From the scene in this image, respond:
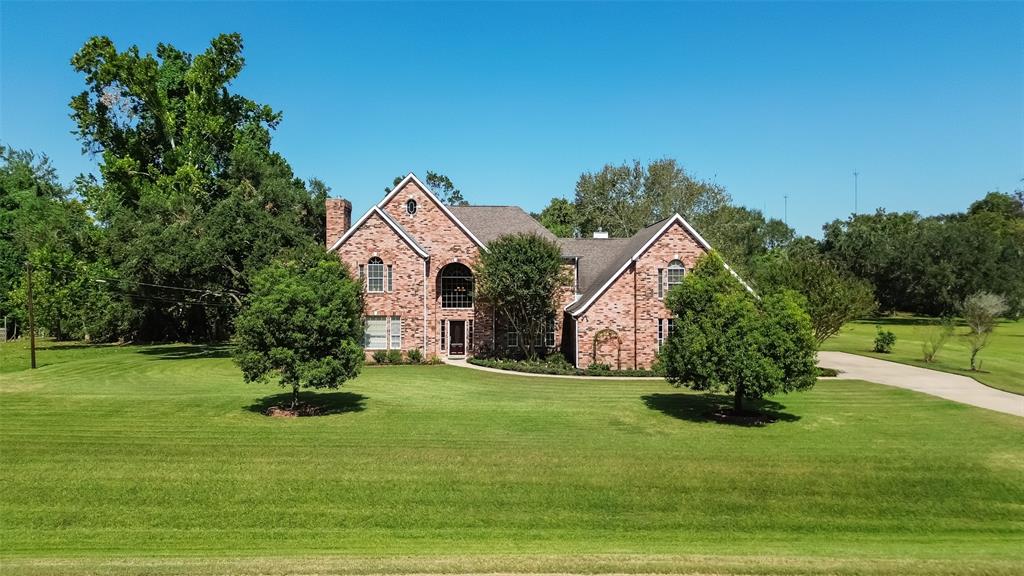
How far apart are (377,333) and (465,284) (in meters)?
6.42

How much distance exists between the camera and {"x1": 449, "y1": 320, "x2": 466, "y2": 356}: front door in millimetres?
39344

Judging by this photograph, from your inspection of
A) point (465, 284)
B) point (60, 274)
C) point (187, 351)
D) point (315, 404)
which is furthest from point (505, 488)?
point (60, 274)

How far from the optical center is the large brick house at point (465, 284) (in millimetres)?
33031

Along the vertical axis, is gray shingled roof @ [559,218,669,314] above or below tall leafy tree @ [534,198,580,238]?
below

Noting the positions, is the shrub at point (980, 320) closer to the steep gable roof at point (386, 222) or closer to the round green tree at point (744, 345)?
the round green tree at point (744, 345)

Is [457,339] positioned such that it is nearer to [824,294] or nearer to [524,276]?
[524,276]

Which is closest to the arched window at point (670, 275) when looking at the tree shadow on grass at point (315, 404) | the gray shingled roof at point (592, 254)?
the gray shingled roof at point (592, 254)

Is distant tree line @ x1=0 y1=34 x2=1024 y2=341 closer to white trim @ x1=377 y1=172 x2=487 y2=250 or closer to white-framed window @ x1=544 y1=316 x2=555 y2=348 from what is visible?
white trim @ x1=377 y1=172 x2=487 y2=250

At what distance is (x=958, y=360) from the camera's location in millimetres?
38250

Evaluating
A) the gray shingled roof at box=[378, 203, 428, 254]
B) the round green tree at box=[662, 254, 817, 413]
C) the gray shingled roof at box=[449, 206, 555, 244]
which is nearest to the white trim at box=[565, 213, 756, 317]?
the gray shingled roof at box=[449, 206, 555, 244]

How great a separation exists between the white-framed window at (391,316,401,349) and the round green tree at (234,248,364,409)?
15.4 meters

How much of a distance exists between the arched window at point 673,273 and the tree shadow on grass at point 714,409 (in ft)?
27.6

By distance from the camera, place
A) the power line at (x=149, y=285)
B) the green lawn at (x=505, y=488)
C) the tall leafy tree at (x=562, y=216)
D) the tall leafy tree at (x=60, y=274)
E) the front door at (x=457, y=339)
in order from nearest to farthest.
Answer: the green lawn at (x=505, y=488) < the front door at (x=457, y=339) < the power line at (x=149, y=285) < the tall leafy tree at (x=60, y=274) < the tall leafy tree at (x=562, y=216)

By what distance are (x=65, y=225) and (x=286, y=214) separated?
27766 mm
